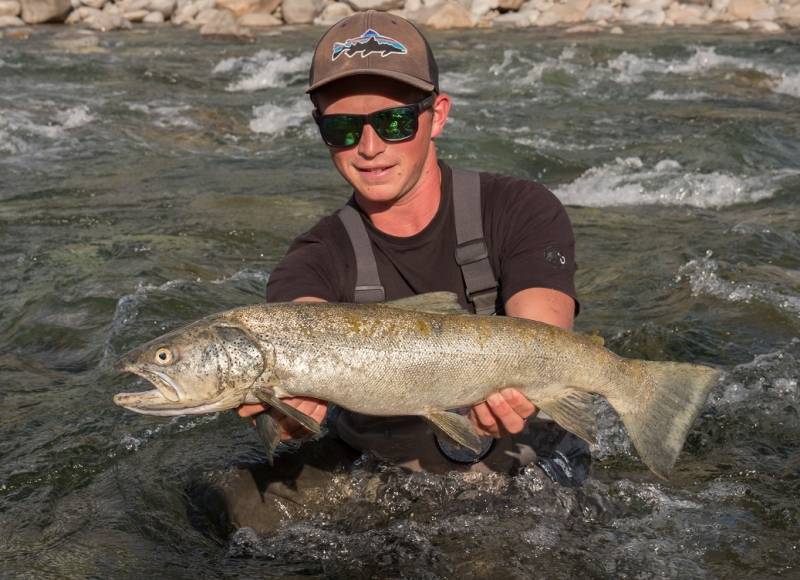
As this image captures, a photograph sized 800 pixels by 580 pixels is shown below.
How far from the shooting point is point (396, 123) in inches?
167

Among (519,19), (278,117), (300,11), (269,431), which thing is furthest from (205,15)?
(269,431)

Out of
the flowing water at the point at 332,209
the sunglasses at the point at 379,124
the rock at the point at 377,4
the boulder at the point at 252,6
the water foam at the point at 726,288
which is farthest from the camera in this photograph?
the rock at the point at 377,4

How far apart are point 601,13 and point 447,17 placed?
13.2ft

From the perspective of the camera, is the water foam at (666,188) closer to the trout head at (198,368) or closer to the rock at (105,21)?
the trout head at (198,368)

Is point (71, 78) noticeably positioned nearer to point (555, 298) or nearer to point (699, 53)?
point (699, 53)

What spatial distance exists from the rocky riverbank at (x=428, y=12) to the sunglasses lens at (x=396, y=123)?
21.0 meters

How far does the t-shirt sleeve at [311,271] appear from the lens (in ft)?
13.7

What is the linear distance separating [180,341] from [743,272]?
5362mm

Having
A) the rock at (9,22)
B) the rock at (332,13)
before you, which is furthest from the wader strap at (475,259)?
the rock at (9,22)

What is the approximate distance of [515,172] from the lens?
1133 cm

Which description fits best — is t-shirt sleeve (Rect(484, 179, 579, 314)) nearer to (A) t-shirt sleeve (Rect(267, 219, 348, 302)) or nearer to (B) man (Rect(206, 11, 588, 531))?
(B) man (Rect(206, 11, 588, 531))

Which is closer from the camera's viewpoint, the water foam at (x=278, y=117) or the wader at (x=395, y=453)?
the wader at (x=395, y=453)

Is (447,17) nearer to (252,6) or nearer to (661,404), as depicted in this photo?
(252,6)

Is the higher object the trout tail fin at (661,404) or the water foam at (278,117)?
the trout tail fin at (661,404)
